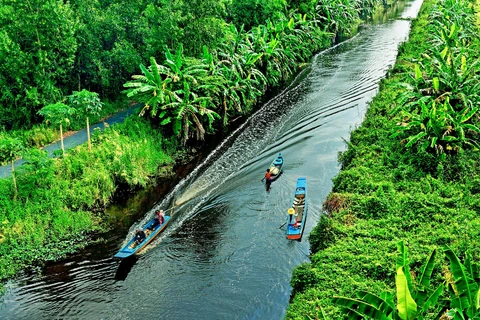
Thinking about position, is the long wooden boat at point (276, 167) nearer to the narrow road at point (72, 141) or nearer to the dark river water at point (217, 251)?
the dark river water at point (217, 251)

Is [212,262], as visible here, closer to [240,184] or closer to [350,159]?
[240,184]

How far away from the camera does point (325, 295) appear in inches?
547

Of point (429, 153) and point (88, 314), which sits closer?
point (88, 314)

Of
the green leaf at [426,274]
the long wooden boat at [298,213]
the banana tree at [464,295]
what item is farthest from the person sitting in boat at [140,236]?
the banana tree at [464,295]

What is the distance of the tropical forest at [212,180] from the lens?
1540 centimetres

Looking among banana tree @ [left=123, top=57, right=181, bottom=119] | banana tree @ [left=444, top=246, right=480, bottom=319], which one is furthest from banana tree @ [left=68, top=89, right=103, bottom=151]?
banana tree @ [left=444, top=246, right=480, bottom=319]

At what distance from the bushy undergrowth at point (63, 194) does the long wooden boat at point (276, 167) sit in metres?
6.69

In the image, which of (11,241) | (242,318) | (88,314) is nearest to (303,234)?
(242,318)

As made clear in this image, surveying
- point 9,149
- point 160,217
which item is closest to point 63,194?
point 9,149

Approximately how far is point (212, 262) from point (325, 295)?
5785mm

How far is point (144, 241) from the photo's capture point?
62.9 ft

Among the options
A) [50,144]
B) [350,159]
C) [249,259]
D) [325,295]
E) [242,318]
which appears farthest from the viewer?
[50,144]

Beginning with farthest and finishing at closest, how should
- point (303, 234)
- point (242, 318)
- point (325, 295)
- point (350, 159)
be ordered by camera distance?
point (350, 159) < point (303, 234) < point (242, 318) < point (325, 295)

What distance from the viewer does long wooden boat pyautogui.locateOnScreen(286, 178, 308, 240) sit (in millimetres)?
19172
